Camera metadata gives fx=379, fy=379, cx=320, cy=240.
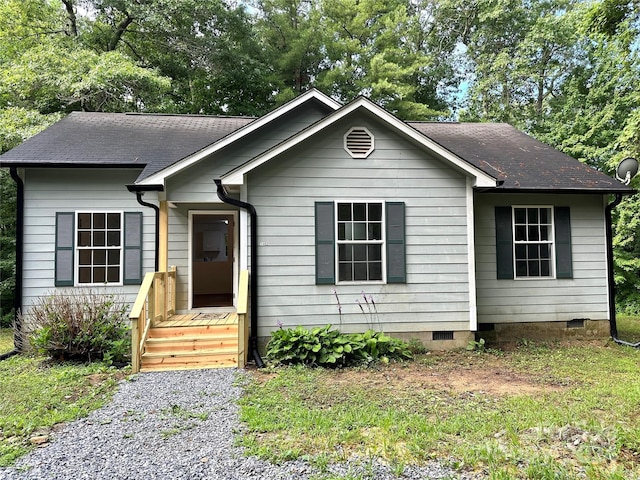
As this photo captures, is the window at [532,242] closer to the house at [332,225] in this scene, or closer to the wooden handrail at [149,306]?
the house at [332,225]

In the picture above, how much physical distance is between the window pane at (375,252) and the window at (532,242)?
9.51ft

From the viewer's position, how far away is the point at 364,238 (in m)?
6.34

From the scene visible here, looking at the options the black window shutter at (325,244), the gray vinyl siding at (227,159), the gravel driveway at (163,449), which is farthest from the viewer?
the gray vinyl siding at (227,159)

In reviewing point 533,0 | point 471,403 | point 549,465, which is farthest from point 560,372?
point 533,0

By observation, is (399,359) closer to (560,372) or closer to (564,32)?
(560,372)

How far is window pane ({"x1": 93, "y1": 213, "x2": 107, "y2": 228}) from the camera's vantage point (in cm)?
697

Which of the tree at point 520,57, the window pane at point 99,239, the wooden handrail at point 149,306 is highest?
the tree at point 520,57

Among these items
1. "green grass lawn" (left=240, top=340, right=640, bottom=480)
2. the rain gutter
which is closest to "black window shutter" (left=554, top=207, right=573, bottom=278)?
"green grass lawn" (left=240, top=340, right=640, bottom=480)

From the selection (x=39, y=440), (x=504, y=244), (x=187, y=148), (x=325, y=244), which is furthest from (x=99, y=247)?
(x=504, y=244)

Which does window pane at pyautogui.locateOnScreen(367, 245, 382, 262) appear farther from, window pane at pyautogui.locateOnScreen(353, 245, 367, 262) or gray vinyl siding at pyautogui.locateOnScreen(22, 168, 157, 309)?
gray vinyl siding at pyautogui.locateOnScreen(22, 168, 157, 309)

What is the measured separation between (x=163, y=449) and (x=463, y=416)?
2.73 m

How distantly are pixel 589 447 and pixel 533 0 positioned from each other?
20459mm

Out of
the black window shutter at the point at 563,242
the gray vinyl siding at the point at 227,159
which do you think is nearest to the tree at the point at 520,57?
Answer: the black window shutter at the point at 563,242

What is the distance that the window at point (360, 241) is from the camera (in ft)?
20.6
